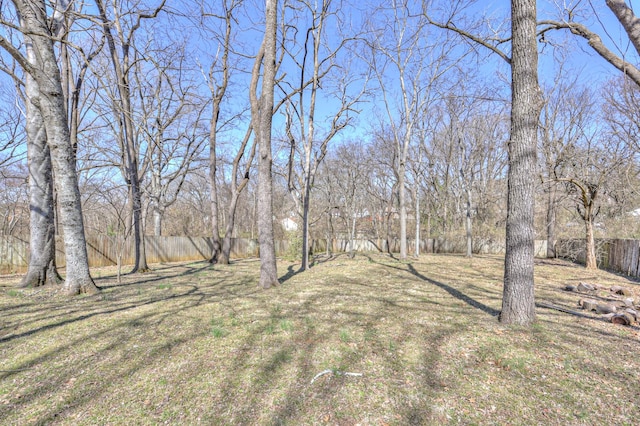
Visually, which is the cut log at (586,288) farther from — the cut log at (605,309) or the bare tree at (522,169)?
the bare tree at (522,169)

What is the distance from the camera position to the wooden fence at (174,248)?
9.97 meters

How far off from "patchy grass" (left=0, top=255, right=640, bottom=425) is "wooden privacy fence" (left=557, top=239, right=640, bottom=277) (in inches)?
349

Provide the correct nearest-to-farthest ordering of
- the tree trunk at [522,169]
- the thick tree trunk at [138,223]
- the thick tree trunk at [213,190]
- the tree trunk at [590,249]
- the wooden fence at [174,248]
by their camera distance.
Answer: the tree trunk at [522,169], the thick tree trunk at [138,223], the wooden fence at [174,248], the tree trunk at [590,249], the thick tree trunk at [213,190]

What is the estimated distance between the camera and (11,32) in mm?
7289

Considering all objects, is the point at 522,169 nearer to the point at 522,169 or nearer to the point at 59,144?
the point at 522,169

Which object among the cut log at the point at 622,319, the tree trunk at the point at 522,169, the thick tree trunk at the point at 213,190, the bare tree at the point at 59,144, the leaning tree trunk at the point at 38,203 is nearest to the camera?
the tree trunk at the point at 522,169

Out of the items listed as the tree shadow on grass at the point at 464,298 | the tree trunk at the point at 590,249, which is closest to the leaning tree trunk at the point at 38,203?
the tree shadow on grass at the point at 464,298

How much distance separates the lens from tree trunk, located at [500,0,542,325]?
3877 mm

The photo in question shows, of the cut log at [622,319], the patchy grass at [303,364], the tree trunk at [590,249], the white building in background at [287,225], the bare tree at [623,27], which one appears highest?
the bare tree at [623,27]

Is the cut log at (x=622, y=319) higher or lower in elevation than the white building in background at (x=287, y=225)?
lower

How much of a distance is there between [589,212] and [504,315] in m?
9.82

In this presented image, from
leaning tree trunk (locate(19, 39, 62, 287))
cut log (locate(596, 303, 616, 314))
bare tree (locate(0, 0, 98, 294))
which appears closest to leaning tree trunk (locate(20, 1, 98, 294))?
bare tree (locate(0, 0, 98, 294))

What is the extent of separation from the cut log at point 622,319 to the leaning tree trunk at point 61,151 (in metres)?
9.05

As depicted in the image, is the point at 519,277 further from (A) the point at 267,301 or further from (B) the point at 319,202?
(B) the point at 319,202
